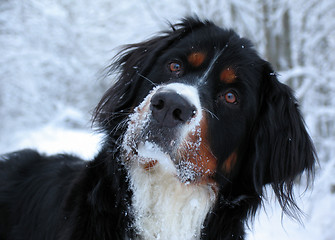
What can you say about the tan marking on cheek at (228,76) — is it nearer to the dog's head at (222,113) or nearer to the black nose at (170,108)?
the dog's head at (222,113)

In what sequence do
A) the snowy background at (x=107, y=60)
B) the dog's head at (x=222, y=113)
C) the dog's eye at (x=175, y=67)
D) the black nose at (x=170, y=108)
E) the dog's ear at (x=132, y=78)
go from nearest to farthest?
the black nose at (x=170, y=108) < the dog's head at (x=222, y=113) < the dog's eye at (x=175, y=67) < the dog's ear at (x=132, y=78) < the snowy background at (x=107, y=60)

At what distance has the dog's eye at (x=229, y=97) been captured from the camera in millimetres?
2325

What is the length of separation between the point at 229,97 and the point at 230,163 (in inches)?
17.6

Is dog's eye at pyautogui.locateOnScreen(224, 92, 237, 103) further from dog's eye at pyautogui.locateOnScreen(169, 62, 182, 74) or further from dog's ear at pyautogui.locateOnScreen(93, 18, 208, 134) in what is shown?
dog's ear at pyautogui.locateOnScreen(93, 18, 208, 134)

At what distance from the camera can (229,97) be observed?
2.34 m

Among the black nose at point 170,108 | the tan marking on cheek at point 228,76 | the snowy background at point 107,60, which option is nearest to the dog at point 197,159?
the tan marking on cheek at point 228,76

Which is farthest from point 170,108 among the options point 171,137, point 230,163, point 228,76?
point 230,163

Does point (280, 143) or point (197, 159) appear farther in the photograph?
point (280, 143)

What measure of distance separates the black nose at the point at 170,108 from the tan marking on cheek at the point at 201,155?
6.5 inches

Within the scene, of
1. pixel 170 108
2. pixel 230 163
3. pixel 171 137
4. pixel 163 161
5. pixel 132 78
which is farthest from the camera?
pixel 132 78

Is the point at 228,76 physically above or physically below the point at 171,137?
above

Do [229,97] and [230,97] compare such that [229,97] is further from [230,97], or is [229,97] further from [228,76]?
[228,76]

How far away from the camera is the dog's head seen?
218cm

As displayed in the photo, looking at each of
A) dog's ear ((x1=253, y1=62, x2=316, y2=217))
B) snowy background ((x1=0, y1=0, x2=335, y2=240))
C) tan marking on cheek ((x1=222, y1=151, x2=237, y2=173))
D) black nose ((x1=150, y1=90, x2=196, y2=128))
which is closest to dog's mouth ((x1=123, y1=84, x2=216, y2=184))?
black nose ((x1=150, y1=90, x2=196, y2=128))
